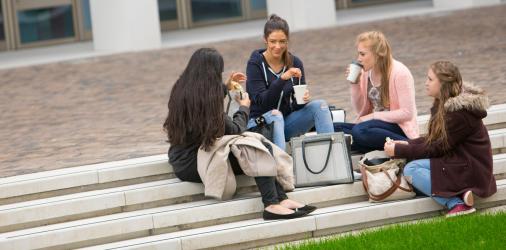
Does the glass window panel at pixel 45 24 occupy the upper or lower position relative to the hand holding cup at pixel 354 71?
upper

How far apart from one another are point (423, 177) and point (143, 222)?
2087mm

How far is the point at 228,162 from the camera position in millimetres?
9516

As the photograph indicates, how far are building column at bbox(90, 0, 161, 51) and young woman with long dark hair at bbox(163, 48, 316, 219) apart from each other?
11.8 meters

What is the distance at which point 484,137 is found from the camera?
9.51 metres

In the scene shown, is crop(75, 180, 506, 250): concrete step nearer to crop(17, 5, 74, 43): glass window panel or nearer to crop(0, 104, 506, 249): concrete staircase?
crop(0, 104, 506, 249): concrete staircase

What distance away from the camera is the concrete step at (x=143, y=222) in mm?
9344

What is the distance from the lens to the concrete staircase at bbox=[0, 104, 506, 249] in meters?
9.32

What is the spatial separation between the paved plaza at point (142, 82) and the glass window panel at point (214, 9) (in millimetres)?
3404

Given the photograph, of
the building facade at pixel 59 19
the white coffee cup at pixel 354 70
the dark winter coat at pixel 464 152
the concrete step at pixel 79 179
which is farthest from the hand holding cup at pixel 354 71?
the building facade at pixel 59 19

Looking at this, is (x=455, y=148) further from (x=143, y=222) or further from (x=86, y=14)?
(x=86, y=14)

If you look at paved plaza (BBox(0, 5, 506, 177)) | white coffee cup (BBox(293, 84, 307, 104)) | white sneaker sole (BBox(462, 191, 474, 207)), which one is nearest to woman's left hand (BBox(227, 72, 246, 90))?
white coffee cup (BBox(293, 84, 307, 104))

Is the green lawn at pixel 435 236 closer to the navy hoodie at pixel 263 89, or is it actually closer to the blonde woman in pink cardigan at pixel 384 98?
the blonde woman in pink cardigan at pixel 384 98

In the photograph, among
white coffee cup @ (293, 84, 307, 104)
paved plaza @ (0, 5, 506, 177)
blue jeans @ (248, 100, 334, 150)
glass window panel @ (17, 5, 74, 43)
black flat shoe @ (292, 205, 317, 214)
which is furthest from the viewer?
glass window panel @ (17, 5, 74, 43)

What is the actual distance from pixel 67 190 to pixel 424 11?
13.9 meters
